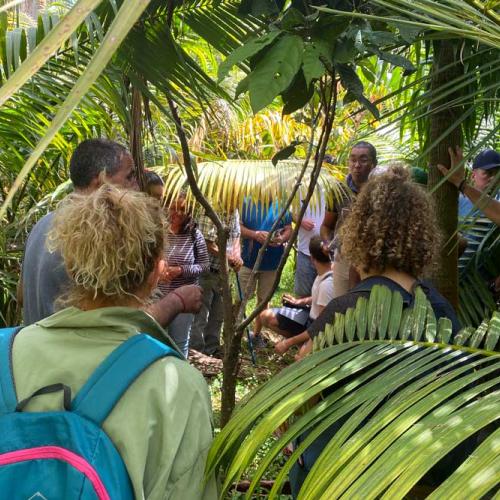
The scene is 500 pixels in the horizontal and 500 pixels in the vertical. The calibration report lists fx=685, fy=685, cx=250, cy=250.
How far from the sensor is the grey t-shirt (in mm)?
2088

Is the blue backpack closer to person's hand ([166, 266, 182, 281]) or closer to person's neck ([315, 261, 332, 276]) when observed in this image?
person's neck ([315, 261, 332, 276])

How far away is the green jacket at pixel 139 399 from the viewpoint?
3.88 ft

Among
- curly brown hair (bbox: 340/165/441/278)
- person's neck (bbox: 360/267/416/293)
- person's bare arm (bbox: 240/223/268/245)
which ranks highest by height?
curly brown hair (bbox: 340/165/441/278)

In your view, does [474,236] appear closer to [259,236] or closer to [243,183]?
[243,183]

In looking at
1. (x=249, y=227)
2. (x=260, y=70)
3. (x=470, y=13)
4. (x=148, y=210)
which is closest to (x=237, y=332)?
(x=148, y=210)

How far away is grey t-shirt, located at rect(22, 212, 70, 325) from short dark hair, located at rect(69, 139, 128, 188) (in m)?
0.27

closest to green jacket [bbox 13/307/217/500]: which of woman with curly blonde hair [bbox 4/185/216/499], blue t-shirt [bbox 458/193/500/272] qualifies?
woman with curly blonde hair [bbox 4/185/216/499]

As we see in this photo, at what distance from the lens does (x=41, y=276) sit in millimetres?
2111

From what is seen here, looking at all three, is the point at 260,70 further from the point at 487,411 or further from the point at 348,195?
the point at 348,195

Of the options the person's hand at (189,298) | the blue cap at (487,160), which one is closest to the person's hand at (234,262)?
the blue cap at (487,160)

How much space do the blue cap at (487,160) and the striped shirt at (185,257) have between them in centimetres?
202

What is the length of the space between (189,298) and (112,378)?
93cm

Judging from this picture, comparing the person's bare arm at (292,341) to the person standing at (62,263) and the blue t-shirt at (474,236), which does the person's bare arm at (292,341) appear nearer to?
the blue t-shirt at (474,236)

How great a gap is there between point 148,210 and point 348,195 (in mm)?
2978
